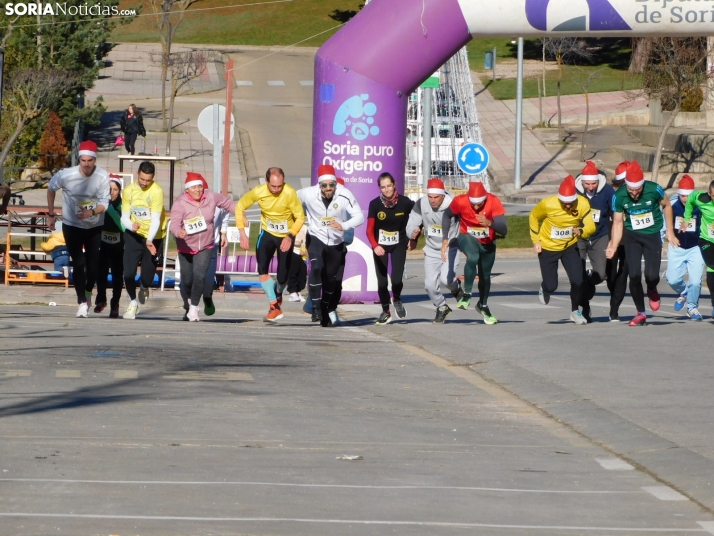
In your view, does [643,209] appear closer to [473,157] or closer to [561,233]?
[561,233]

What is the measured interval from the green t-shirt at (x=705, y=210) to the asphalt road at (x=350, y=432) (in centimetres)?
151

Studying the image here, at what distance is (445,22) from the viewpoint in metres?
15.9

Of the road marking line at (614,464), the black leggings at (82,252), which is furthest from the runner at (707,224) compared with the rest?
the road marking line at (614,464)

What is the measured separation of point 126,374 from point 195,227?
449cm

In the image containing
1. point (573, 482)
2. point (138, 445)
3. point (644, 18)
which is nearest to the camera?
point (573, 482)

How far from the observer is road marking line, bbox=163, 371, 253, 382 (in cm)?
984

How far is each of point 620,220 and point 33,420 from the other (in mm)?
7965

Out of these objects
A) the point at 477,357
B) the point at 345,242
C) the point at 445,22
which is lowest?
the point at 477,357

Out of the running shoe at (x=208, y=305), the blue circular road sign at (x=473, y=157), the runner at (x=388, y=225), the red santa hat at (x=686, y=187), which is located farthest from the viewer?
the blue circular road sign at (x=473, y=157)

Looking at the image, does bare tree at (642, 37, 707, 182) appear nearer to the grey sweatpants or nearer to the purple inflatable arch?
the purple inflatable arch

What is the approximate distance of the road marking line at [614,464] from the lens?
730cm

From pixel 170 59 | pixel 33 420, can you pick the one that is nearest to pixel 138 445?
pixel 33 420

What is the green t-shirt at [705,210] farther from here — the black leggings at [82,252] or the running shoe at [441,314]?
the black leggings at [82,252]

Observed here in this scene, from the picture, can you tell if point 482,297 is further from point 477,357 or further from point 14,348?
point 14,348
